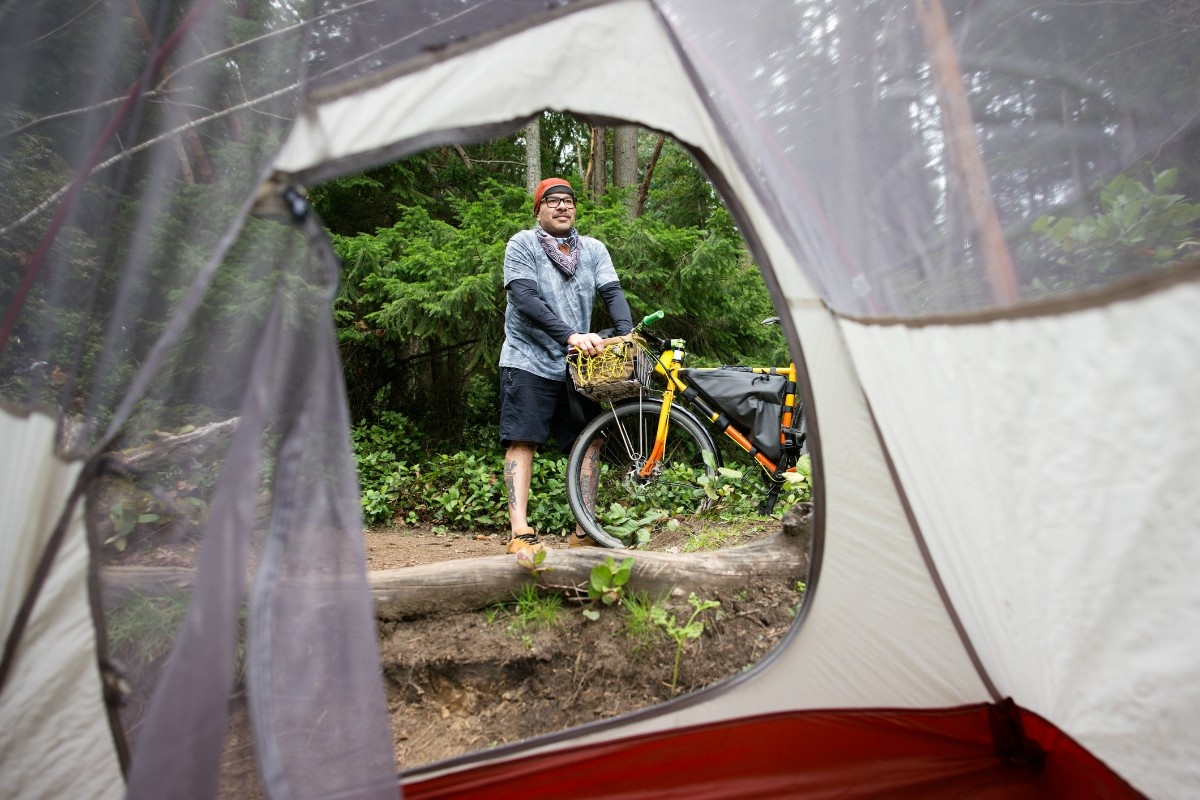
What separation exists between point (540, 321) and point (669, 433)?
1153 millimetres

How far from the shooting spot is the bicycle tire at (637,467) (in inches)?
133

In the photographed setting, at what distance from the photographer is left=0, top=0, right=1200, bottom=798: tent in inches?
41.9

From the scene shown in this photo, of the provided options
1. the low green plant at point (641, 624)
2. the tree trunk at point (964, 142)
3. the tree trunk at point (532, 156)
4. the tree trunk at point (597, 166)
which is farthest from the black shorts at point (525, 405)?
the tree trunk at point (597, 166)

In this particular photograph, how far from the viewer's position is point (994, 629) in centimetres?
138

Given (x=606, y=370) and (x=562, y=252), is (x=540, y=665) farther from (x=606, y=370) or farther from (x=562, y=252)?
(x=562, y=252)

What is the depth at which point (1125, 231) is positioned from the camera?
1110 mm

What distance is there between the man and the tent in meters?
1.56

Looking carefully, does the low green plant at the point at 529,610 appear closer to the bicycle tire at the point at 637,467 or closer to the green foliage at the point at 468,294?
the bicycle tire at the point at 637,467

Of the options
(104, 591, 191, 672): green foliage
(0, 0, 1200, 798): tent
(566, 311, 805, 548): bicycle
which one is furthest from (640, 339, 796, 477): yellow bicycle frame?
(104, 591, 191, 672): green foliage

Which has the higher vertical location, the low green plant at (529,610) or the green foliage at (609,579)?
the green foliage at (609,579)

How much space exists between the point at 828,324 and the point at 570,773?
119cm

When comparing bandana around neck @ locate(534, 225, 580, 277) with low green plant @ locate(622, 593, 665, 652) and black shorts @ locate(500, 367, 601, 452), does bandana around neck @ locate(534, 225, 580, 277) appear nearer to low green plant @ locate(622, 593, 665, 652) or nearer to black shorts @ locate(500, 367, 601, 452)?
black shorts @ locate(500, 367, 601, 452)

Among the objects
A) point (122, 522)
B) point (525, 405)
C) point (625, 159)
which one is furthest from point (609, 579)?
point (625, 159)

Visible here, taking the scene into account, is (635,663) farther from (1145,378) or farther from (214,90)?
(214,90)
